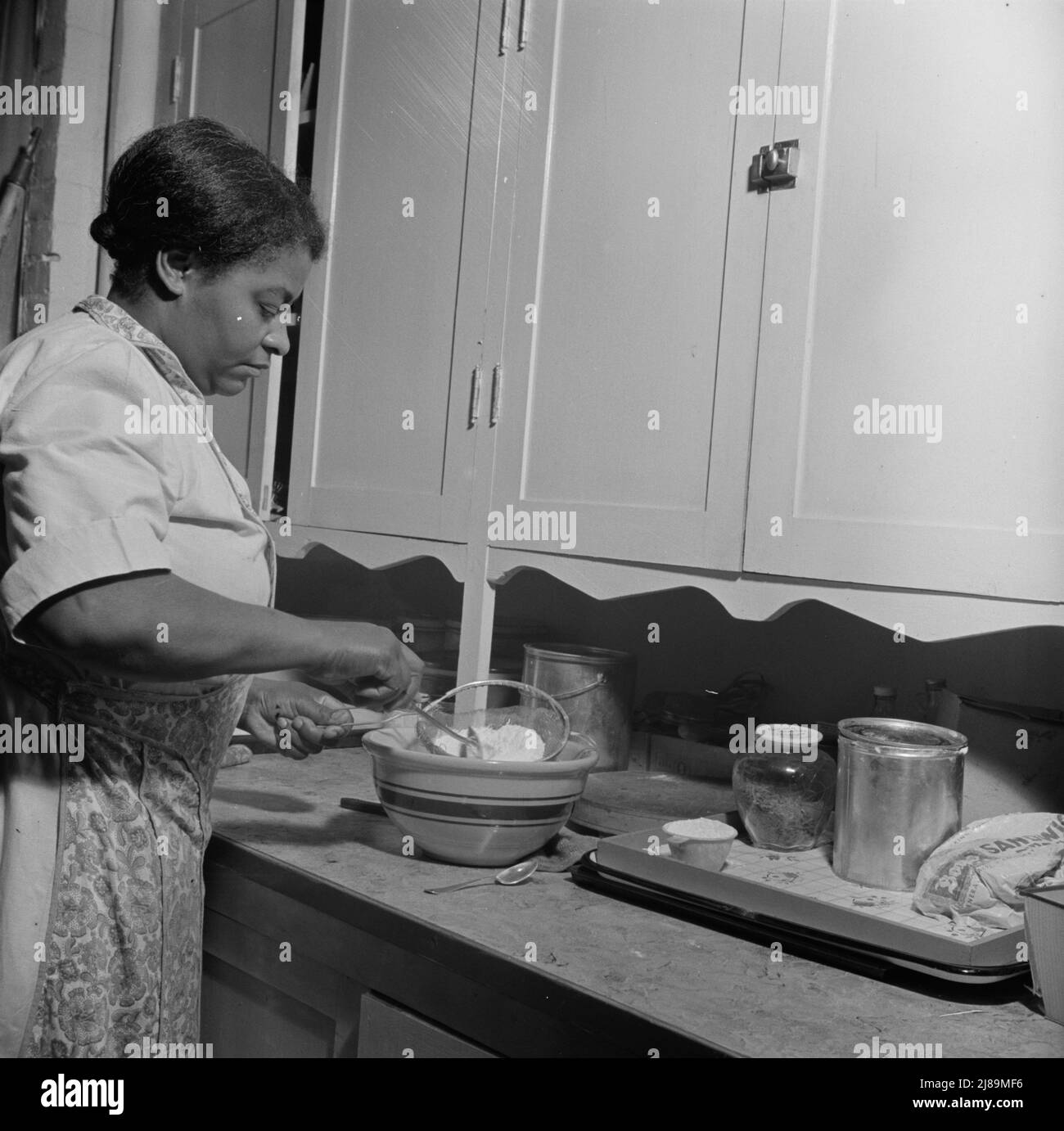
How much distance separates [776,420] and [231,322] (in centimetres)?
57

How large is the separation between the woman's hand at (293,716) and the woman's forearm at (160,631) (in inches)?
10.3

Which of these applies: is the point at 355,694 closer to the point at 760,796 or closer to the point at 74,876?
the point at 74,876

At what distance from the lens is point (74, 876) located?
1.02m

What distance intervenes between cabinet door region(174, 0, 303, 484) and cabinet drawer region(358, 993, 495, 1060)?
108 centimetres

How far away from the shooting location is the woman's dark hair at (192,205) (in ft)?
3.44

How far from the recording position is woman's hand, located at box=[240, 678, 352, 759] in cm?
122

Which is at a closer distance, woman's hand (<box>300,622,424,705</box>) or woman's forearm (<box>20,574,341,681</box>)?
woman's forearm (<box>20,574,341,681</box>)

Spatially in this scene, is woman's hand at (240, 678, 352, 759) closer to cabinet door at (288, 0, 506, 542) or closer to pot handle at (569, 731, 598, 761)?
pot handle at (569, 731, 598, 761)

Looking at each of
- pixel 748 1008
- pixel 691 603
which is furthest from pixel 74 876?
pixel 691 603

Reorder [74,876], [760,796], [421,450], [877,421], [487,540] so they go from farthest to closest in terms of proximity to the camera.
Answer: [421,450], [487,540], [760,796], [877,421], [74,876]
